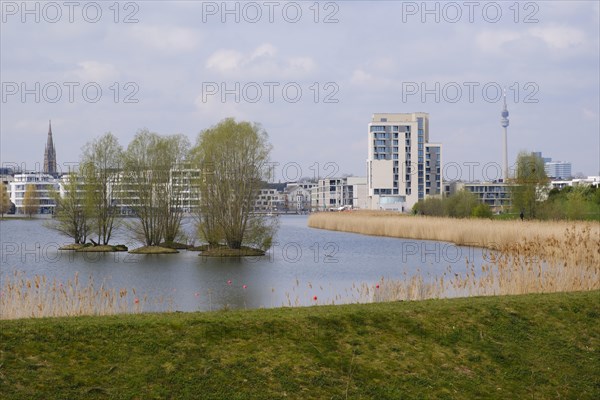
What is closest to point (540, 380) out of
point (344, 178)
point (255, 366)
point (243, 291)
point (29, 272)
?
point (255, 366)

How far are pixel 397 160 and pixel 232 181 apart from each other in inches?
3245

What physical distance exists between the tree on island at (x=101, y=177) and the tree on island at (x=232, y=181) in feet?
23.5

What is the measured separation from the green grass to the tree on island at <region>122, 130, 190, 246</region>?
33.4 m

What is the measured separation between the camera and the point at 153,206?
43594 millimetres

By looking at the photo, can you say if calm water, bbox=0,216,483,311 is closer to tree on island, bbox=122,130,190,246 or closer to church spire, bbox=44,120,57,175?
tree on island, bbox=122,130,190,246

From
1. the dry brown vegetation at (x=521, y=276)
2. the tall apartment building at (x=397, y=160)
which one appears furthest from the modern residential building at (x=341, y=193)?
the dry brown vegetation at (x=521, y=276)

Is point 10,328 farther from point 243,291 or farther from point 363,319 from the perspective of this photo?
point 243,291

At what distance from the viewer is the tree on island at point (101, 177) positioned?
44125 mm

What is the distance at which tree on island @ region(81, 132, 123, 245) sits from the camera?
145 feet

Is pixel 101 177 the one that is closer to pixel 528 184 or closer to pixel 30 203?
pixel 528 184

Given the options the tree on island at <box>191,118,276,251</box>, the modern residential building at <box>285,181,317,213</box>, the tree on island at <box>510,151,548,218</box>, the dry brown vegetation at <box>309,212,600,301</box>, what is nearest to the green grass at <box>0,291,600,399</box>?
the dry brown vegetation at <box>309,212,600,301</box>

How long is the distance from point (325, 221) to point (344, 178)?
82.3 meters

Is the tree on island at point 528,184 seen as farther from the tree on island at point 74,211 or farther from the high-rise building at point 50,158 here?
the high-rise building at point 50,158

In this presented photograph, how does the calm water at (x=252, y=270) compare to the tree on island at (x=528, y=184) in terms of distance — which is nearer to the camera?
the calm water at (x=252, y=270)
